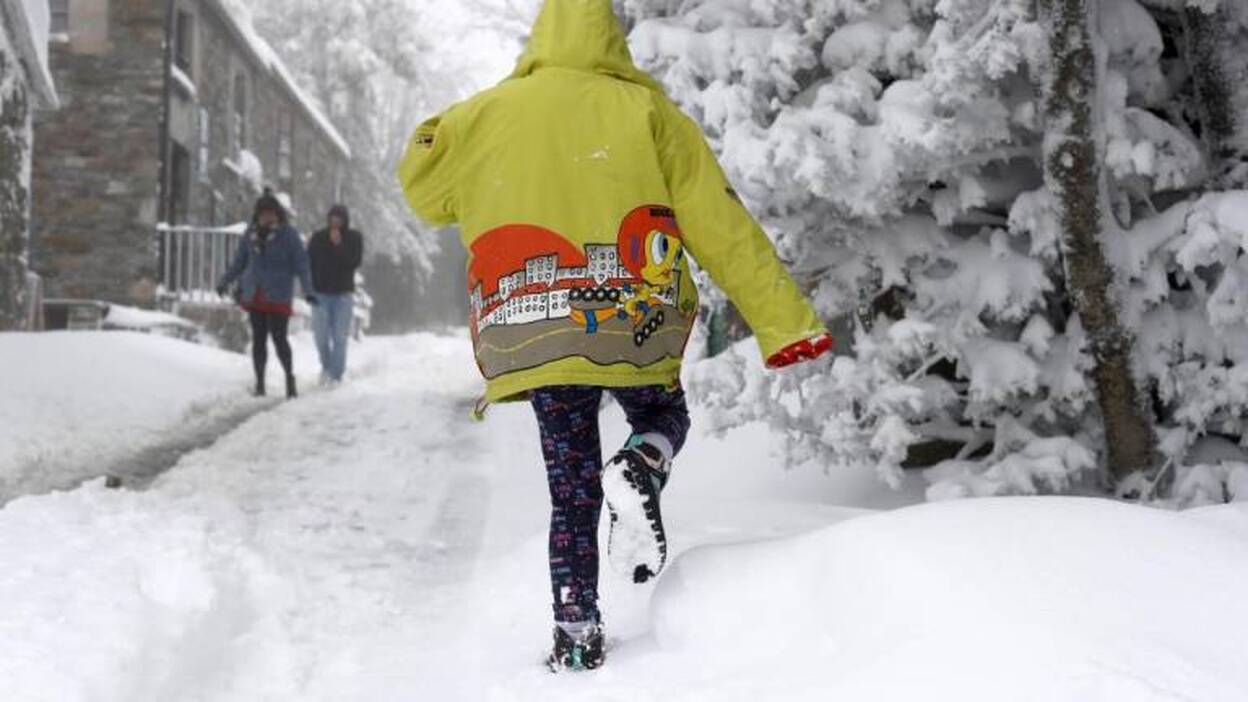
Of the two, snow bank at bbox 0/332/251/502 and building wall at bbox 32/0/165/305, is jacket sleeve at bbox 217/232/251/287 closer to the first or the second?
snow bank at bbox 0/332/251/502

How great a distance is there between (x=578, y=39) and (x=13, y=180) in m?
9.20

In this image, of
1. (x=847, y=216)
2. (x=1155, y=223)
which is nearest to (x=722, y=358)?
(x=847, y=216)

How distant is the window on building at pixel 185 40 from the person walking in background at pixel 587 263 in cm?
1639

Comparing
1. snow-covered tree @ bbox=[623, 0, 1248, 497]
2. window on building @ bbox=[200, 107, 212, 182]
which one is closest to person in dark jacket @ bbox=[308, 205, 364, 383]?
snow-covered tree @ bbox=[623, 0, 1248, 497]

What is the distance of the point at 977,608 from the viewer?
2262mm

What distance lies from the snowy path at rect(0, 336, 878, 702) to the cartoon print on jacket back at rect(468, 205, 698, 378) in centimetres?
76

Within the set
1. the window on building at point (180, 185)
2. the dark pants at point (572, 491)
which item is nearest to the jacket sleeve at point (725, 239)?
the dark pants at point (572, 491)

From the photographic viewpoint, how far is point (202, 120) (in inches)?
725

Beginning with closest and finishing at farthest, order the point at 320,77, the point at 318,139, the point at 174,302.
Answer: the point at 174,302 < the point at 318,139 < the point at 320,77

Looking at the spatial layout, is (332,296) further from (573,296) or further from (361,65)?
(361,65)

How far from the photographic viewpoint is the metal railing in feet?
52.9

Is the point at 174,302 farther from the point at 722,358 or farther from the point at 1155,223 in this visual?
the point at 1155,223

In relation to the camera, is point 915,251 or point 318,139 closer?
point 915,251

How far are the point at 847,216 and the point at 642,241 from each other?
1392mm
